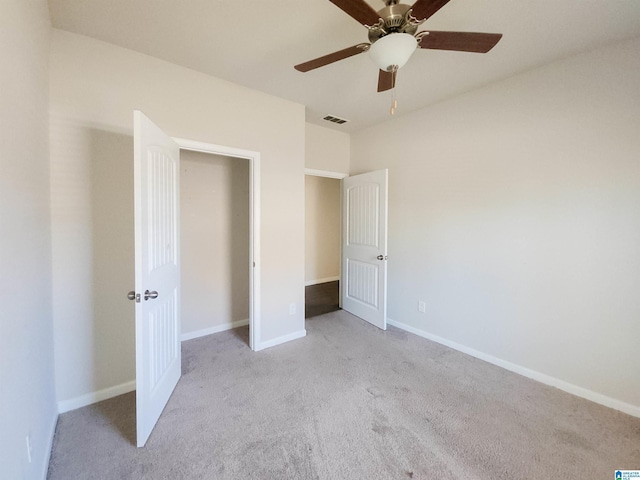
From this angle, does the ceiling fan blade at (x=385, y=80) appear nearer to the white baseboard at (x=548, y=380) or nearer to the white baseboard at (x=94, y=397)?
the white baseboard at (x=548, y=380)

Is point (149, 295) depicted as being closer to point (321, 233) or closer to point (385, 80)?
point (385, 80)

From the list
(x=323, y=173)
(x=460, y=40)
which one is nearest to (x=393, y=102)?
(x=460, y=40)

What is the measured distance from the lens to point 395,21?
1258 millimetres

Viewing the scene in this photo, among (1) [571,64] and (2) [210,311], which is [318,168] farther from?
(1) [571,64]

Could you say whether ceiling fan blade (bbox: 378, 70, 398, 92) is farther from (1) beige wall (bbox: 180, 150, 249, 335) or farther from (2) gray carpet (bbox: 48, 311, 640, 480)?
(2) gray carpet (bbox: 48, 311, 640, 480)

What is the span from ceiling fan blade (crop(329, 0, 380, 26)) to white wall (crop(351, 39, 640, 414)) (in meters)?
1.85

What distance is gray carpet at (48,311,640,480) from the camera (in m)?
1.45

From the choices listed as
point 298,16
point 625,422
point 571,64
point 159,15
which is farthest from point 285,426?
point 571,64

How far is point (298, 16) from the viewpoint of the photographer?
1.65m

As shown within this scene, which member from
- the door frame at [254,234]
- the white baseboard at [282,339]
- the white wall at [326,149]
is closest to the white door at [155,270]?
the door frame at [254,234]

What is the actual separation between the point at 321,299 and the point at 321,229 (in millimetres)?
1773

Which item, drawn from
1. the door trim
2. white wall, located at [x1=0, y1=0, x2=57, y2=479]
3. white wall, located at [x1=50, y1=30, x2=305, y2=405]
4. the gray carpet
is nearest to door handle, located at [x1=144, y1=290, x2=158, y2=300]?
white wall, located at [x1=0, y1=0, x2=57, y2=479]

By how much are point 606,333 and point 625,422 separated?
1.90 feet

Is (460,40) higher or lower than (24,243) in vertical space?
higher
